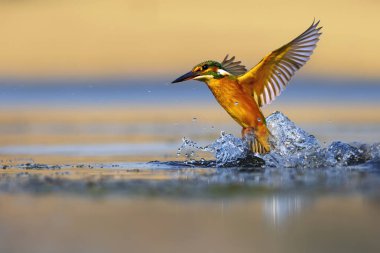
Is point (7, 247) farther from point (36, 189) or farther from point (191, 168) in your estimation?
point (191, 168)

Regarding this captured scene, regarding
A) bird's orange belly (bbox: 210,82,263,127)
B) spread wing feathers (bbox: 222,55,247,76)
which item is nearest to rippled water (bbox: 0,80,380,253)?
bird's orange belly (bbox: 210,82,263,127)

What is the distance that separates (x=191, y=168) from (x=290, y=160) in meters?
0.91

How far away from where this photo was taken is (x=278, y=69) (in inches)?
438

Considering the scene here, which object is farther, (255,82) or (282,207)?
(255,82)

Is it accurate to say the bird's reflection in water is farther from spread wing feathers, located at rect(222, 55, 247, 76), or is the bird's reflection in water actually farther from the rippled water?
spread wing feathers, located at rect(222, 55, 247, 76)

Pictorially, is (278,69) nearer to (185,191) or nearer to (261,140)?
(261,140)

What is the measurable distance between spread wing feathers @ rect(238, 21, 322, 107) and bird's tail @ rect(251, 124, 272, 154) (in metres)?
0.37

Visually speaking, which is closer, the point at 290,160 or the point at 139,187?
the point at 139,187

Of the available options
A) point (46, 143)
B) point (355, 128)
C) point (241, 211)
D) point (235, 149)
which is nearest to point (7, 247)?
point (241, 211)

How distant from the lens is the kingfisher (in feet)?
34.9

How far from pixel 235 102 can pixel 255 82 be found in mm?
382

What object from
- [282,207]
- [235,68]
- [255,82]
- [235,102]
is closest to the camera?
[282,207]

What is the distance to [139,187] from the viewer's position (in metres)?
8.65

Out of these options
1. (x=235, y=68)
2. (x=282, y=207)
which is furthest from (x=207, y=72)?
(x=282, y=207)
